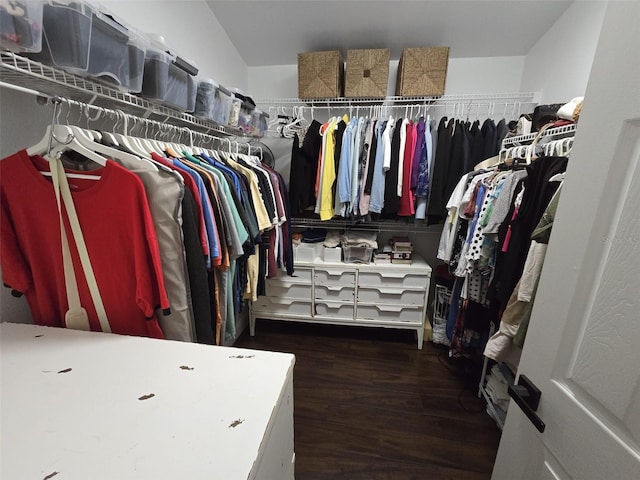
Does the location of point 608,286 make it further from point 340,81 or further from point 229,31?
point 229,31

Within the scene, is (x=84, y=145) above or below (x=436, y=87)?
below

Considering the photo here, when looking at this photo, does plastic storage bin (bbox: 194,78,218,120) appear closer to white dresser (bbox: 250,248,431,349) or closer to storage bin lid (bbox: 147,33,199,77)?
storage bin lid (bbox: 147,33,199,77)

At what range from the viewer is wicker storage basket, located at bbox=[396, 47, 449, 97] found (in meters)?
1.85

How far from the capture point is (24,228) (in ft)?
2.47

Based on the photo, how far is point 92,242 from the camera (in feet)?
2.46

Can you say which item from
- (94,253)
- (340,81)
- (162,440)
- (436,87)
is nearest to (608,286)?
(162,440)

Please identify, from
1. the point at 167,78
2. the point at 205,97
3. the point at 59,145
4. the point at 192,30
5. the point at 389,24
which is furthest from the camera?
the point at 389,24

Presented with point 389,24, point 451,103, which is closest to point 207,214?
point 389,24

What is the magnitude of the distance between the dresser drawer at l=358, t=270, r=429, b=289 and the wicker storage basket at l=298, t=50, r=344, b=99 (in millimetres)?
1410

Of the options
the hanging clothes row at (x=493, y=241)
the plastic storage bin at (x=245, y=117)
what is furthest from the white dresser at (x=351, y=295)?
the plastic storage bin at (x=245, y=117)

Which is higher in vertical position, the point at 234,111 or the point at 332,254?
the point at 234,111

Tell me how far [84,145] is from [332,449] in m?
1.63

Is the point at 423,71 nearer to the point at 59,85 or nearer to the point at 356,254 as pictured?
the point at 356,254

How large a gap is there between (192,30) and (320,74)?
0.87 meters
